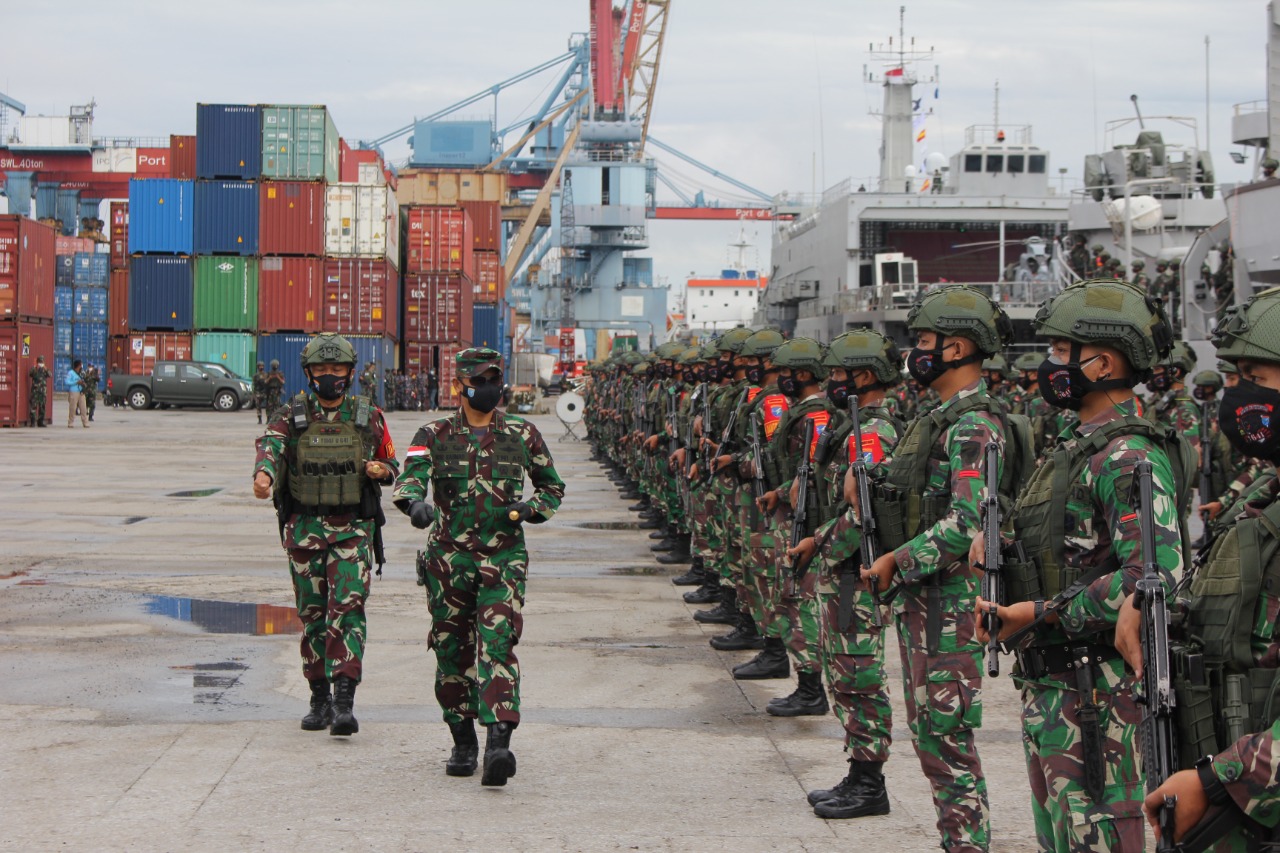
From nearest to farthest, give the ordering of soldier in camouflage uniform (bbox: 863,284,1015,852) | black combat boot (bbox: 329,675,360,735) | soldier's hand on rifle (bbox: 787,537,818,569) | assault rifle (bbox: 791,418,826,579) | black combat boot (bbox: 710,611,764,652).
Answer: soldier in camouflage uniform (bbox: 863,284,1015,852) < soldier's hand on rifle (bbox: 787,537,818,569) < assault rifle (bbox: 791,418,826,579) < black combat boot (bbox: 329,675,360,735) < black combat boot (bbox: 710,611,764,652)

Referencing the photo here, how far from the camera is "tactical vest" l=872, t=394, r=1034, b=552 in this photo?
494 cm

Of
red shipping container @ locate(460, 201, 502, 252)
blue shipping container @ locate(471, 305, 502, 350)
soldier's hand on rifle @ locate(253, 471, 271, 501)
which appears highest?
red shipping container @ locate(460, 201, 502, 252)

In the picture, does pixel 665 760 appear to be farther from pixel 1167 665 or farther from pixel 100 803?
pixel 1167 665

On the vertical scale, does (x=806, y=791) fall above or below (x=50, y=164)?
below

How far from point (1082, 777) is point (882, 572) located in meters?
1.20

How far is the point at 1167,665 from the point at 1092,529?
2.72ft

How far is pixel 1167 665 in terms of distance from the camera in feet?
10.3

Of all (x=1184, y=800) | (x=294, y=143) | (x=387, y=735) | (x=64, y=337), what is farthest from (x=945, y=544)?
(x=64, y=337)

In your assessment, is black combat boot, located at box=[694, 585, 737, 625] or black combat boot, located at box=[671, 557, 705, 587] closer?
black combat boot, located at box=[694, 585, 737, 625]

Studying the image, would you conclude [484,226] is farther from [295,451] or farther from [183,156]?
[295,451]

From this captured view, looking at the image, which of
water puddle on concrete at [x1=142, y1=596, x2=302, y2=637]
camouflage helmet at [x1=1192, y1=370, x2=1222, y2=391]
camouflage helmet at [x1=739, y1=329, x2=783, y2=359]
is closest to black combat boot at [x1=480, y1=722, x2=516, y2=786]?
water puddle on concrete at [x1=142, y1=596, x2=302, y2=637]

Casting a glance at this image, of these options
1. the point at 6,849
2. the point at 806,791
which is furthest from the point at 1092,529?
the point at 6,849

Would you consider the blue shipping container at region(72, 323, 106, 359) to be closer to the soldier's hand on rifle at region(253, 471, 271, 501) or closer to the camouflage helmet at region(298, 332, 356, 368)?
the camouflage helmet at region(298, 332, 356, 368)

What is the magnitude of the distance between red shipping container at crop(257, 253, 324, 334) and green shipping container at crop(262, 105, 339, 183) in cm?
94
